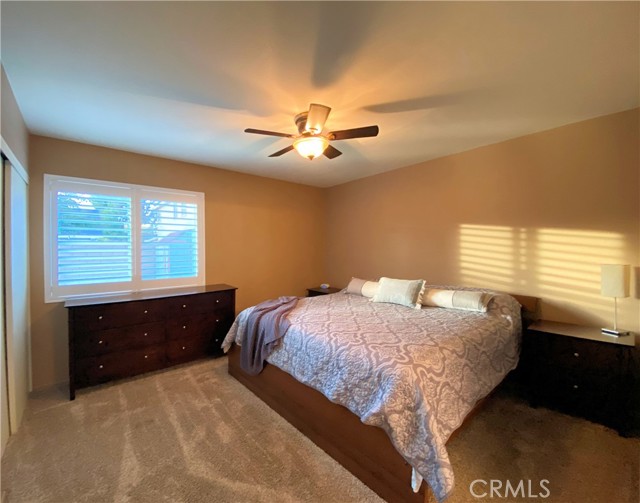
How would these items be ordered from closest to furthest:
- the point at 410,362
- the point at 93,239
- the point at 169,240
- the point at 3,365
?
the point at 410,362, the point at 3,365, the point at 93,239, the point at 169,240

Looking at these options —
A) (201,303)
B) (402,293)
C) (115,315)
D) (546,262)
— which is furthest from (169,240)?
(546,262)

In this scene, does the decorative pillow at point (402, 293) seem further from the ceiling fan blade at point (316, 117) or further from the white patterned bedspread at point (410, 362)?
the ceiling fan blade at point (316, 117)

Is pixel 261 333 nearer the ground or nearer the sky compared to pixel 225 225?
nearer the ground

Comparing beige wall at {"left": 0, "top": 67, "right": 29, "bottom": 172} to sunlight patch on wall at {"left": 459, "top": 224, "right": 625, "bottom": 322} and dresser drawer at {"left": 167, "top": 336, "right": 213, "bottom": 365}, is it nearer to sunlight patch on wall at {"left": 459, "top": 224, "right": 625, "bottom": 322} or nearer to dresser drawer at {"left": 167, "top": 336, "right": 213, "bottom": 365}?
dresser drawer at {"left": 167, "top": 336, "right": 213, "bottom": 365}

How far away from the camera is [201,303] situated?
3365 millimetres

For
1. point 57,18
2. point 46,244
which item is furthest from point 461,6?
point 46,244

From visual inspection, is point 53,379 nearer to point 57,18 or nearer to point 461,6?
point 57,18

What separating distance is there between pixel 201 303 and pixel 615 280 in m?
3.90

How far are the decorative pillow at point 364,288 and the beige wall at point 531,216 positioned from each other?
0.58 metres

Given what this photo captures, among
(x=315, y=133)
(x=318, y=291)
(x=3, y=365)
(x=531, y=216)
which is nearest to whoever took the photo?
(x=3, y=365)

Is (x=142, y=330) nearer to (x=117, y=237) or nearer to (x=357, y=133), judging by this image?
(x=117, y=237)

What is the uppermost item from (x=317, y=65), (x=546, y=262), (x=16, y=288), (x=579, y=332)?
(x=317, y=65)

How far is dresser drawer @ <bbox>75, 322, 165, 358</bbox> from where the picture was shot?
2.70 metres

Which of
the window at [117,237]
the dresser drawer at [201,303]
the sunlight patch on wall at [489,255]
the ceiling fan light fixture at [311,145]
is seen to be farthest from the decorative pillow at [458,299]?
the window at [117,237]
